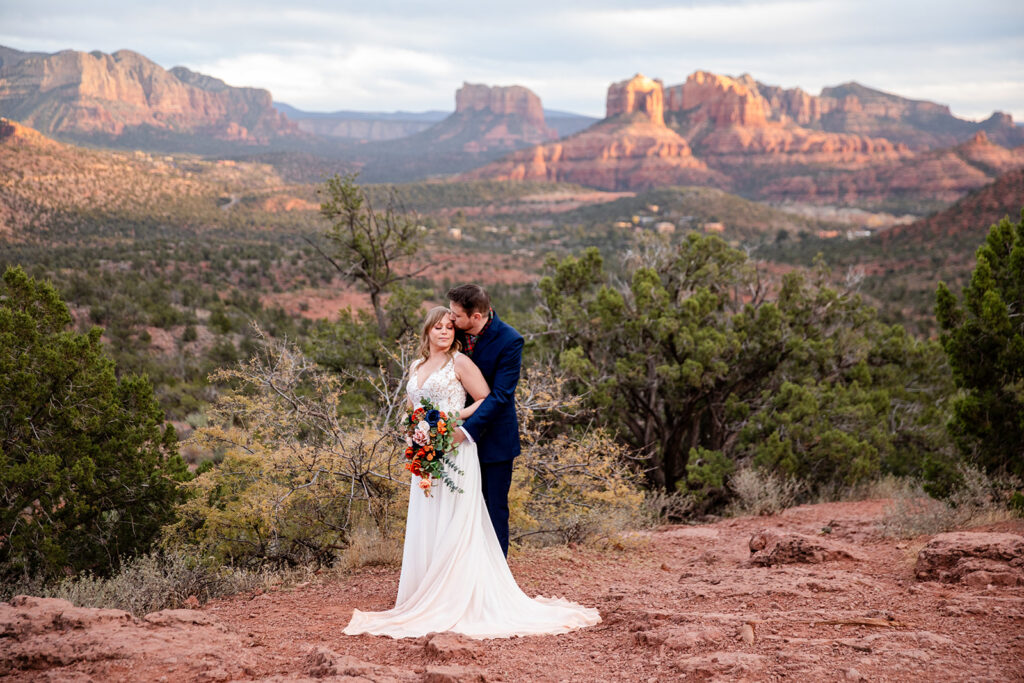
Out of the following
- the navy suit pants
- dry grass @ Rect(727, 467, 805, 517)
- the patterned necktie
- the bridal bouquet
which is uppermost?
the patterned necktie

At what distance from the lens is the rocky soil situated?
10.9 ft

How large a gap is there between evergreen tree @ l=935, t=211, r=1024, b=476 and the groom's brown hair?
17.8ft

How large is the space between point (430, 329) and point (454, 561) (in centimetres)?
143

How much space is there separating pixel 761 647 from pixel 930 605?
4.73ft

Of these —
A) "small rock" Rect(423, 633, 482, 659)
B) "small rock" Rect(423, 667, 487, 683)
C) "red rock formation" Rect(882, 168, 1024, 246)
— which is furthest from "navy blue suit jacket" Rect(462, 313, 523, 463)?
"red rock formation" Rect(882, 168, 1024, 246)

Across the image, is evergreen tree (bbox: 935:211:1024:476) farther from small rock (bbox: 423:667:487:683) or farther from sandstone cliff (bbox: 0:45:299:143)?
sandstone cliff (bbox: 0:45:299:143)

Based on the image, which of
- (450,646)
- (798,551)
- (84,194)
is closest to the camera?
(450,646)

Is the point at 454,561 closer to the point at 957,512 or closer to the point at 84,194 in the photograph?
the point at 957,512

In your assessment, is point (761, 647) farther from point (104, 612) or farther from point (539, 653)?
point (104, 612)

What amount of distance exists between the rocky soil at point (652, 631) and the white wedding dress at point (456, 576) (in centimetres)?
16

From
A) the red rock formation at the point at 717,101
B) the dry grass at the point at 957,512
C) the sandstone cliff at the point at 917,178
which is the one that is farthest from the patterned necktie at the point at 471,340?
the red rock formation at the point at 717,101

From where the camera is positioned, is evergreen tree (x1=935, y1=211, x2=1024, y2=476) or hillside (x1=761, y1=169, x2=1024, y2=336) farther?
hillside (x1=761, y1=169, x2=1024, y2=336)

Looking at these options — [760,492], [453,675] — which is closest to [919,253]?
[760,492]

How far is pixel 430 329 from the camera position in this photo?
4234mm
